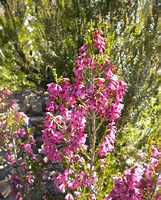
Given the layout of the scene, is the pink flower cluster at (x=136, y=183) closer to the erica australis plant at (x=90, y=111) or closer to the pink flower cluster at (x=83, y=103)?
the erica australis plant at (x=90, y=111)

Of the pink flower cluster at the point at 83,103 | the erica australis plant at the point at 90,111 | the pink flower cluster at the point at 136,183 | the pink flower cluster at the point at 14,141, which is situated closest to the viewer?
the pink flower cluster at the point at 136,183

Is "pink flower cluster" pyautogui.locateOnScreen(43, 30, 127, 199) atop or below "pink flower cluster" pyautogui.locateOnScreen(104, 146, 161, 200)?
atop

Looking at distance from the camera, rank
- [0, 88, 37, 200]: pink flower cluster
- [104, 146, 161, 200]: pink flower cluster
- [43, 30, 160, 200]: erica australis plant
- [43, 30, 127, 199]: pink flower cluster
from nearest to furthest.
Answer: [104, 146, 161, 200]: pink flower cluster, [43, 30, 160, 200]: erica australis plant, [43, 30, 127, 199]: pink flower cluster, [0, 88, 37, 200]: pink flower cluster

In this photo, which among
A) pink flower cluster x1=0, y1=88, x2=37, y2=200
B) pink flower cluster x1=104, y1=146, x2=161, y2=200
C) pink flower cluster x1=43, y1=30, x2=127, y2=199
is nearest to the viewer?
pink flower cluster x1=104, y1=146, x2=161, y2=200

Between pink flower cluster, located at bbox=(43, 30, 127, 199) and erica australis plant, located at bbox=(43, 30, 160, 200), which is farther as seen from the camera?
pink flower cluster, located at bbox=(43, 30, 127, 199)

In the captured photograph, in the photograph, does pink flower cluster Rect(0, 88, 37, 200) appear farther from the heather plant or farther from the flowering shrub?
the flowering shrub

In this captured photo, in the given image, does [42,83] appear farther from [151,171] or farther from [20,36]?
[151,171]

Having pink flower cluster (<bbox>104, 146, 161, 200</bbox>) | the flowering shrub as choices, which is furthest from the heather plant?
pink flower cluster (<bbox>104, 146, 161, 200</bbox>)

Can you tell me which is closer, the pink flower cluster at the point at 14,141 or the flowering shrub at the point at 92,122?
the flowering shrub at the point at 92,122

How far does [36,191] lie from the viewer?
12.4 feet

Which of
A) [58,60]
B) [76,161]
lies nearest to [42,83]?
[58,60]

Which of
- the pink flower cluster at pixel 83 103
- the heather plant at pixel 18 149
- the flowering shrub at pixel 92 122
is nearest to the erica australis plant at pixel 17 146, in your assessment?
the heather plant at pixel 18 149

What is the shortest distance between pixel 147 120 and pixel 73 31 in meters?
1.83

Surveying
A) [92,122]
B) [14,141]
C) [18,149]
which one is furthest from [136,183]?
[18,149]
